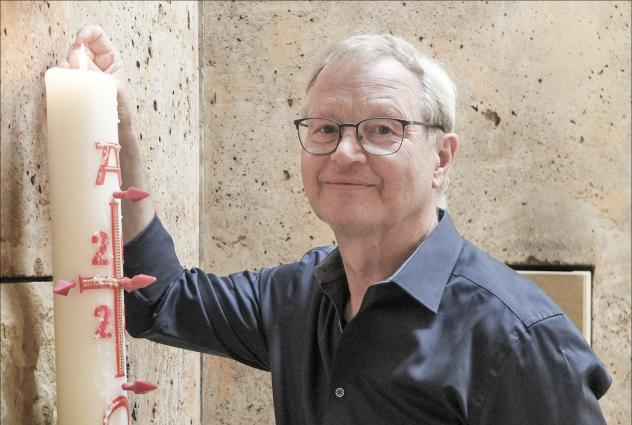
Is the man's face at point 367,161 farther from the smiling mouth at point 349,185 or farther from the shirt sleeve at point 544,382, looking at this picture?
the shirt sleeve at point 544,382

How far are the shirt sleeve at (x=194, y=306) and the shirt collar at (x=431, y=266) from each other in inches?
13.8

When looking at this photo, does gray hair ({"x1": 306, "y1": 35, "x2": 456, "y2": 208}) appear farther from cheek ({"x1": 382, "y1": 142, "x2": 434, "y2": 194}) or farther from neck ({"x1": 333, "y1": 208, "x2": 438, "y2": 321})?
neck ({"x1": 333, "y1": 208, "x2": 438, "y2": 321})

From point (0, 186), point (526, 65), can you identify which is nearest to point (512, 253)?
point (526, 65)

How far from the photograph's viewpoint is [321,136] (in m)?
1.37

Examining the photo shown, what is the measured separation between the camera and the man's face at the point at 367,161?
1321 mm

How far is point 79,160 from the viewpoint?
1065 mm

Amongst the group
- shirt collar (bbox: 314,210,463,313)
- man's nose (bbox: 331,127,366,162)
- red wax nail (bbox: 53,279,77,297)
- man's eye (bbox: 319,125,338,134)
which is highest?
man's eye (bbox: 319,125,338,134)

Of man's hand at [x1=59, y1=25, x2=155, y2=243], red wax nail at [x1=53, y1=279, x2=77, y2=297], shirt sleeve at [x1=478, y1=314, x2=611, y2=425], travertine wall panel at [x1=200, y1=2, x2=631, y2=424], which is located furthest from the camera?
travertine wall panel at [x1=200, y1=2, x2=631, y2=424]

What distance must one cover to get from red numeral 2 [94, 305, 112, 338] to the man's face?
16.6 inches

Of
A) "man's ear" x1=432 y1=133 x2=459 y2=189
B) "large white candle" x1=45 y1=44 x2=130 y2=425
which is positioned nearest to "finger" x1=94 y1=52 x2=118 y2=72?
"large white candle" x1=45 y1=44 x2=130 y2=425

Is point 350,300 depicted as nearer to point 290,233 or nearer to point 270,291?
point 270,291

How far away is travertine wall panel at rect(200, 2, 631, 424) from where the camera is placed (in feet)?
6.95

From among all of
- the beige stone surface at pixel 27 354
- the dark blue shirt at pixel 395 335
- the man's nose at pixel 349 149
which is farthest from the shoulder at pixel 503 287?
the beige stone surface at pixel 27 354

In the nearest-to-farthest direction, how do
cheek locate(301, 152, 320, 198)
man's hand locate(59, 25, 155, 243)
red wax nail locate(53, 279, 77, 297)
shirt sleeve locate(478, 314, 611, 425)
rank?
red wax nail locate(53, 279, 77, 297) → shirt sleeve locate(478, 314, 611, 425) → man's hand locate(59, 25, 155, 243) → cheek locate(301, 152, 320, 198)
